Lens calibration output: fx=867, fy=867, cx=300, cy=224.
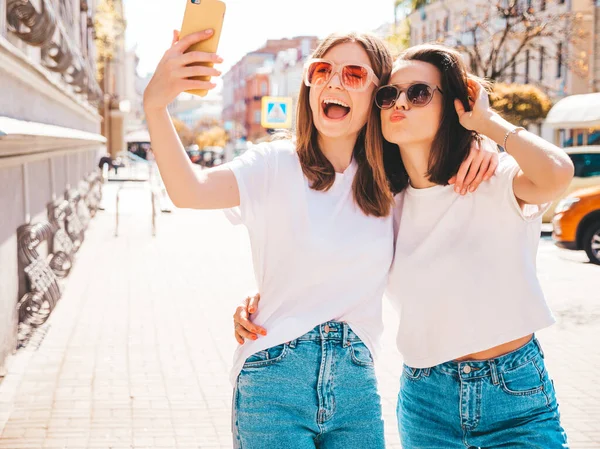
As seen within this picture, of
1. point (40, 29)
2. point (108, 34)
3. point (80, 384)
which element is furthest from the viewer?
point (108, 34)

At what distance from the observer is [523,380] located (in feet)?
8.45

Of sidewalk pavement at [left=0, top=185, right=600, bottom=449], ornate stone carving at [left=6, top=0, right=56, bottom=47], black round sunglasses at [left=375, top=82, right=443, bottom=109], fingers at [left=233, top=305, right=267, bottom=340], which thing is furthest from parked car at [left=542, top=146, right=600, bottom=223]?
fingers at [left=233, top=305, right=267, bottom=340]

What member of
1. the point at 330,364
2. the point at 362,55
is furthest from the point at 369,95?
the point at 330,364

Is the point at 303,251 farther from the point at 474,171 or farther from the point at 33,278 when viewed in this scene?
the point at 33,278

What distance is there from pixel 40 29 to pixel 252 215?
6.82 meters

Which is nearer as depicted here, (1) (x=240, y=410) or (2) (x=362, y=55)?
(1) (x=240, y=410)

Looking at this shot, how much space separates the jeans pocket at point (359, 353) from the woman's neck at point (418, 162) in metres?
0.57

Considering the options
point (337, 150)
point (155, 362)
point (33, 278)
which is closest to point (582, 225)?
point (155, 362)

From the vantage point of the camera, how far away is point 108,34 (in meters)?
32.0

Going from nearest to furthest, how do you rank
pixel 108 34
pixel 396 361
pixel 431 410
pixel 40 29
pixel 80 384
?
1. pixel 431 410
2. pixel 80 384
3. pixel 396 361
4. pixel 40 29
5. pixel 108 34

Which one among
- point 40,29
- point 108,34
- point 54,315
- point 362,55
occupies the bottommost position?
point 54,315

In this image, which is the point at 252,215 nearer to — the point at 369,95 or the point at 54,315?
the point at 369,95

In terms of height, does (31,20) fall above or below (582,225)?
above

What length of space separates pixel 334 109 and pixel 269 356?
80 centimetres
